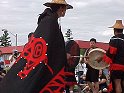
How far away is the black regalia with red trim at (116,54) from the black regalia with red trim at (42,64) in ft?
13.1

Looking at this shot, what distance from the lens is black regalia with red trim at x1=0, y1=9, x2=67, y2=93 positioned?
18.0ft

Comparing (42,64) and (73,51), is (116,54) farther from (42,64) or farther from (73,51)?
(42,64)

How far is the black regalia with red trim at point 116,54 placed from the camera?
9.55 meters

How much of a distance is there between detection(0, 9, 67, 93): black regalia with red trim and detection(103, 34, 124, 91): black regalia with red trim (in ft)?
13.1

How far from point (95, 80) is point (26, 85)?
700 centimetres

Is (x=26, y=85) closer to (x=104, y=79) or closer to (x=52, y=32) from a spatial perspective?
(x=52, y=32)

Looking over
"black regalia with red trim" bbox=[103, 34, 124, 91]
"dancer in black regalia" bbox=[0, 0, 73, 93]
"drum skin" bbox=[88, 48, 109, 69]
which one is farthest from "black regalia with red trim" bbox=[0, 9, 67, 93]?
"drum skin" bbox=[88, 48, 109, 69]

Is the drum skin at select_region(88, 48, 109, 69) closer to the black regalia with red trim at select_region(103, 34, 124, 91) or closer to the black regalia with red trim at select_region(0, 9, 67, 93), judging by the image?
the black regalia with red trim at select_region(103, 34, 124, 91)

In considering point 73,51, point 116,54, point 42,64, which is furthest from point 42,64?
point 73,51

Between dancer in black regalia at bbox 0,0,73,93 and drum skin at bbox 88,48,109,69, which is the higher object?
dancer in black regalia at bbox 0,0,73,93

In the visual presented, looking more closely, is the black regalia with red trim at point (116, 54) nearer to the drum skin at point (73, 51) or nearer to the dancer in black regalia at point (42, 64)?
the drum skin at point (73, 51)

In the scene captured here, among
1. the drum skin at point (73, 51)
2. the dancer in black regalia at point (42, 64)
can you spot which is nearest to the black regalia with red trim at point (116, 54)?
the drum skin at point (73, 51)

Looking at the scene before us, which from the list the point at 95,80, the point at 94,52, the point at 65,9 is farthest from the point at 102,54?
the point at 65,9

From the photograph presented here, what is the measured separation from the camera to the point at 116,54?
31.6 ft
